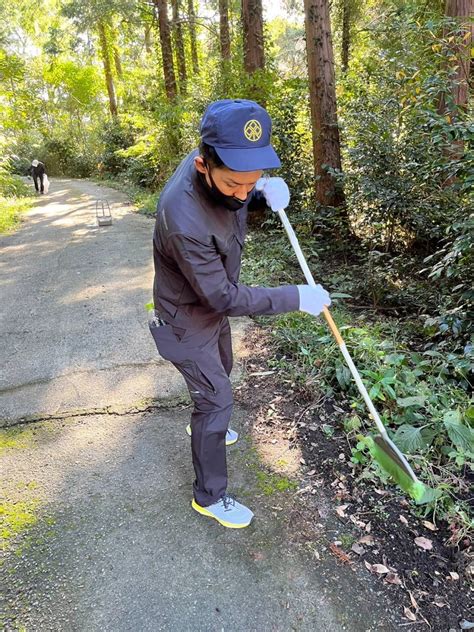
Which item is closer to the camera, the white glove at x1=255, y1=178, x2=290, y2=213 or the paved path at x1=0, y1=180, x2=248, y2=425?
the white glove at x1=255, y1=178, x2=290, y2=213

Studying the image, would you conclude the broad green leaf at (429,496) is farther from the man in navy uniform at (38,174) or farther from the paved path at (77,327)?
the man in navy uniform at (38,174)

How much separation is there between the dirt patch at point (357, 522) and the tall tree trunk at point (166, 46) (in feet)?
35.7

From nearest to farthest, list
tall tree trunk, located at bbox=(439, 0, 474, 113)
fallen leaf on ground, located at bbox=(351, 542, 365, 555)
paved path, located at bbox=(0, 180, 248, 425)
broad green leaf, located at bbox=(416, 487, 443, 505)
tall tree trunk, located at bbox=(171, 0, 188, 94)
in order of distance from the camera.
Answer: fallen leaf on ground, located at bbox=(351, 542, 365, 555) < broad green leaf, located at bbox=(416, 487, 443, 505) < paved path, located at bbox=(0, 180, 248, 425) < tall tree trunk, located at bbox=(439, 0, 474, 113) < tall tree trunk, located at bbox=(171, 0, 188, 94)

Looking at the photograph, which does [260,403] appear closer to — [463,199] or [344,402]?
[344,402]

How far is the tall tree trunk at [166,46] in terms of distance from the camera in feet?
39.1

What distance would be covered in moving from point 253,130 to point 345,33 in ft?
50.5

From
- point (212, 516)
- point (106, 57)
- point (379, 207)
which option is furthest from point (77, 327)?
point (106, 57)

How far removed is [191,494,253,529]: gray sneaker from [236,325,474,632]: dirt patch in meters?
0.23

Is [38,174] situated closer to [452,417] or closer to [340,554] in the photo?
[452,417]

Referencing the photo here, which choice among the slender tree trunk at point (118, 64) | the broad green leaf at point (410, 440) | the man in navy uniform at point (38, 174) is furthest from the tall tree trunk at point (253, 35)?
the slender tree trunk at point (118, 64)

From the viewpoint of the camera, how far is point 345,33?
1416cm

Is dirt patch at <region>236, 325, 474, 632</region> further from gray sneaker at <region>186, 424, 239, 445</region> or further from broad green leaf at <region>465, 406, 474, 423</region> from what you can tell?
broad green leaf at <region>465, 406, 474, 423</region>

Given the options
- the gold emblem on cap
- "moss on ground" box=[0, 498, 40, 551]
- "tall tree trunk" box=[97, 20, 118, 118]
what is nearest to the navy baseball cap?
the gold emblem on cap

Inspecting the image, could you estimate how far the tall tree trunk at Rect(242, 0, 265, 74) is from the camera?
763 centimetres
